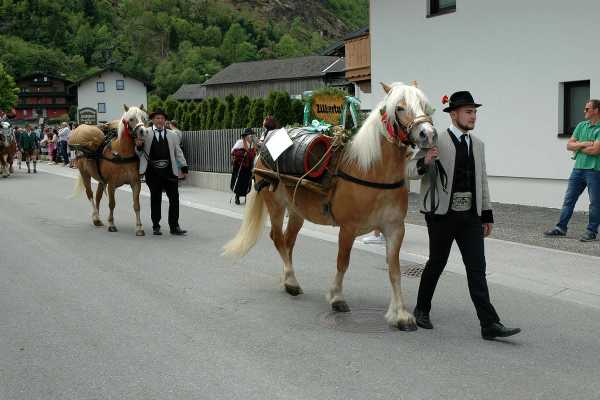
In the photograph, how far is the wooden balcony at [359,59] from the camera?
21.5m

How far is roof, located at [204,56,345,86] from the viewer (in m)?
88.7

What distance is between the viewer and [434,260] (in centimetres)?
567

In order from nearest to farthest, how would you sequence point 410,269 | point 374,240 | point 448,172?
point 448,172, point 410,269, point 374,240

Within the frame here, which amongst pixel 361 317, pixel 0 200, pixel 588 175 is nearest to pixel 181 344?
pixel 361 317

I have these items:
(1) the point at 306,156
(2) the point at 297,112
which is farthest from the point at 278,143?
(2) the point at 297,112

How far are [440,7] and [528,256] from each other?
9.97m

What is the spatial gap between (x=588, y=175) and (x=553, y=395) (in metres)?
6.30

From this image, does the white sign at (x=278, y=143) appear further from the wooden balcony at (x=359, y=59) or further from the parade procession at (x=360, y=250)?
the wooden balcony at (x=359, y=59)

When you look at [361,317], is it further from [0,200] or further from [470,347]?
[0,200]

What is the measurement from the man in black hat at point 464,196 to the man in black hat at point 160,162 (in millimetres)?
6314

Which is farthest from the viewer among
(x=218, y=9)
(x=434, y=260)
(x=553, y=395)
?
(x=218, y=9)

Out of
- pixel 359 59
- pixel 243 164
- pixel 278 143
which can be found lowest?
pixel 243 164

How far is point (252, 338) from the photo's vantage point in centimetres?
545

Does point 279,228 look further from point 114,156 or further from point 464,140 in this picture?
point 114,156
